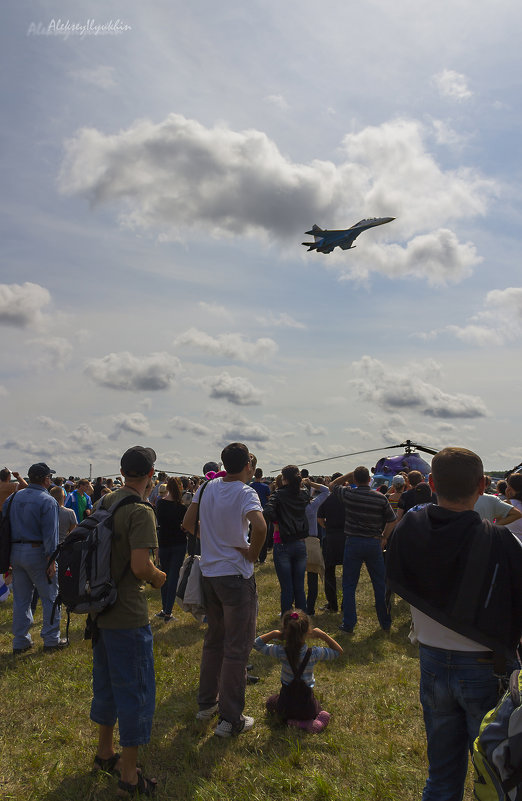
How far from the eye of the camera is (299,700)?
477cm

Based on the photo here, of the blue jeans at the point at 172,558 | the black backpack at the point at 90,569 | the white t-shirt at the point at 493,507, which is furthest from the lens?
the blue jeans at the point at 172,558

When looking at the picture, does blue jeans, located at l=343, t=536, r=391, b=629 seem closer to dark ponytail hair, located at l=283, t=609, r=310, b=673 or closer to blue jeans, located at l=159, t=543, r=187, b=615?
blue jeans, located at l=159, t=543, r=187, b=615

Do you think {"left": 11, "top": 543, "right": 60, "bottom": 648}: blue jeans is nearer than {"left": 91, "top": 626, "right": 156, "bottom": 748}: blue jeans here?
No

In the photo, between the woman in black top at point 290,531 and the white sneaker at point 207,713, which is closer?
the white sneaker at point 207,713

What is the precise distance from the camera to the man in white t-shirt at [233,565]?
452cm

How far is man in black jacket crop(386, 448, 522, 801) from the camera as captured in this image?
99.8 inches

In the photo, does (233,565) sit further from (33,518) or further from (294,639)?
(33,518)

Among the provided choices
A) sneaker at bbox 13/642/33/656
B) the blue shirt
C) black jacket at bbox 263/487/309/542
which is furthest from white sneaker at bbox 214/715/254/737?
sneaker at bbox 13/642/33/656

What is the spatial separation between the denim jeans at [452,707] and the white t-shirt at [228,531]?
2.01m

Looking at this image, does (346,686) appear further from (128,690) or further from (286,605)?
(128,690)

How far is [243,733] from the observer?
15.1ft

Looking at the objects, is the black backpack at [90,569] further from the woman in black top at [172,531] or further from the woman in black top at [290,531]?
the woman in black top at [172,531]

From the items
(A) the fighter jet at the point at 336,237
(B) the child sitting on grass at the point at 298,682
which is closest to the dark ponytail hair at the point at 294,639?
(B) the child sitting on grass at the point at 298,682

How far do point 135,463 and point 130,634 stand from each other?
1051mm
